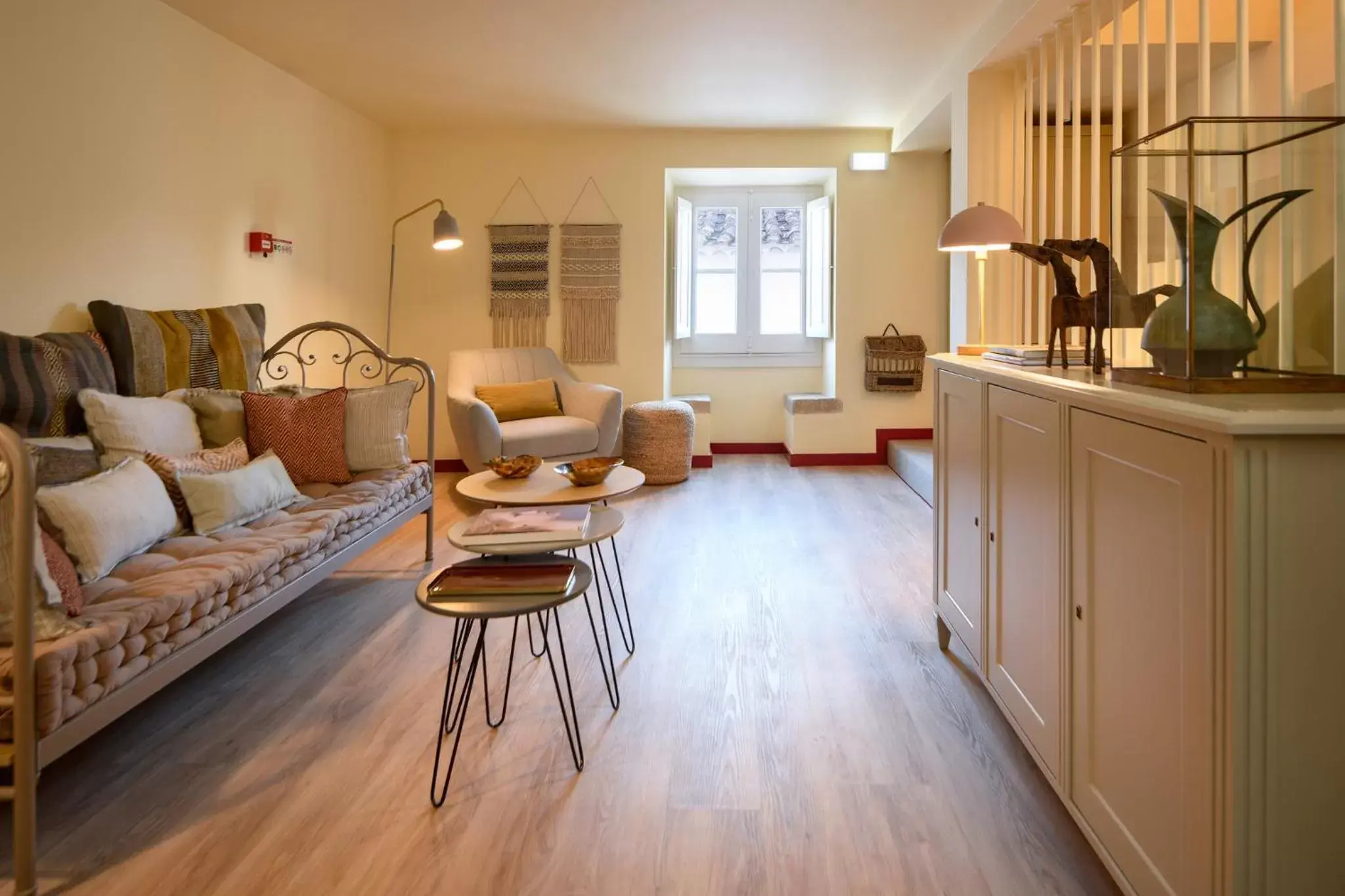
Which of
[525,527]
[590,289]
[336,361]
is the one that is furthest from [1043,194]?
[336,361]

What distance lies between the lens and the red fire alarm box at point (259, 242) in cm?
465

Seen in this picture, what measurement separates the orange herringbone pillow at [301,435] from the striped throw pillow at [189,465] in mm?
189

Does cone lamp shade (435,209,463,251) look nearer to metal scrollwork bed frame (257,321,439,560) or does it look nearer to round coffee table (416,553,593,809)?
metal scrollwork bed frame (257,321,439,560)

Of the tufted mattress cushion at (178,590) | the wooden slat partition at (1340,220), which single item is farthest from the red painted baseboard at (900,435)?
the wooden slat partition at (1340,220)

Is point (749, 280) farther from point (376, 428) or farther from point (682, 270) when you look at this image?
point (376, 428)

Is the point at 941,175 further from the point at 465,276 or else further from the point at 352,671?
the point at 352,671

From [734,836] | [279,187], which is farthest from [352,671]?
[279,187]

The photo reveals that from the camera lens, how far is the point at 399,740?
94.1 inches

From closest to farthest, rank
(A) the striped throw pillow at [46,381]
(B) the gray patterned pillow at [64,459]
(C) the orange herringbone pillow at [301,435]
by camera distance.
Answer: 1. (B) the gray patterned pillow at [64,459]
2. (A) the striped throw pillow at [46,381]
3. (C) the orange herringbone pillow at [301,435]

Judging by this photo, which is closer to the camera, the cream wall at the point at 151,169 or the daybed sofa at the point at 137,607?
the daybed sofa at the point at 137,607

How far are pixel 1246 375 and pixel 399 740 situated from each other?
2079mm

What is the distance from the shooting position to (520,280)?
672cm

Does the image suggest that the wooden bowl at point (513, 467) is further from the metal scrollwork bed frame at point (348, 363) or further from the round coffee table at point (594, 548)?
the metal scrollwork bed frame at point (348, 363)

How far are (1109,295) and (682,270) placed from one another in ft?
16.8
